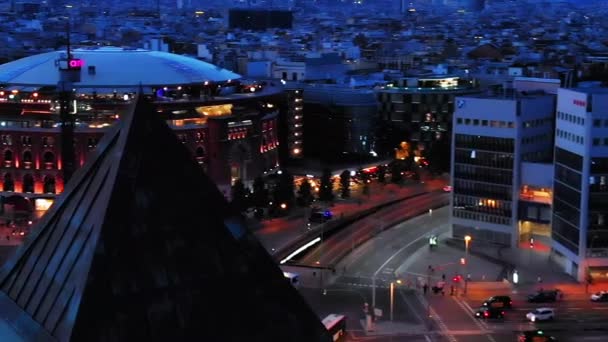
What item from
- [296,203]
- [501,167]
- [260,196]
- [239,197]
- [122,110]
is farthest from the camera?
[122,110]

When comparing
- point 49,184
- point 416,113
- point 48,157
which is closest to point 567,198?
point 49,184

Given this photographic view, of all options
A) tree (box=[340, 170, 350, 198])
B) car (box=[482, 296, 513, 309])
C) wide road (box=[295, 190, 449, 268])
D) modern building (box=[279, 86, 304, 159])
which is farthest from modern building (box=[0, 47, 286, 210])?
car (box=[482, 296, 513, 309])

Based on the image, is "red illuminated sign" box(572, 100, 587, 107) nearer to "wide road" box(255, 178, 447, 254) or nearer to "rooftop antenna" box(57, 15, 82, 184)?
"wide road" box(255, 178, 447, 254)

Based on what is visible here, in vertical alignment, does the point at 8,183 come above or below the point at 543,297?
below

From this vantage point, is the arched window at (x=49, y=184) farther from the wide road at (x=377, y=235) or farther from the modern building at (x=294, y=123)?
the modern building at (x=294, y=123)

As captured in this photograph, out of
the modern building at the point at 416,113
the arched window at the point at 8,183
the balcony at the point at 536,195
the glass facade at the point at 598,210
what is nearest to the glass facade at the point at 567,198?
the glass facade at the point at 598,210

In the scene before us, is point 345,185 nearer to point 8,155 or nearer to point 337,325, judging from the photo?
point 8,155
